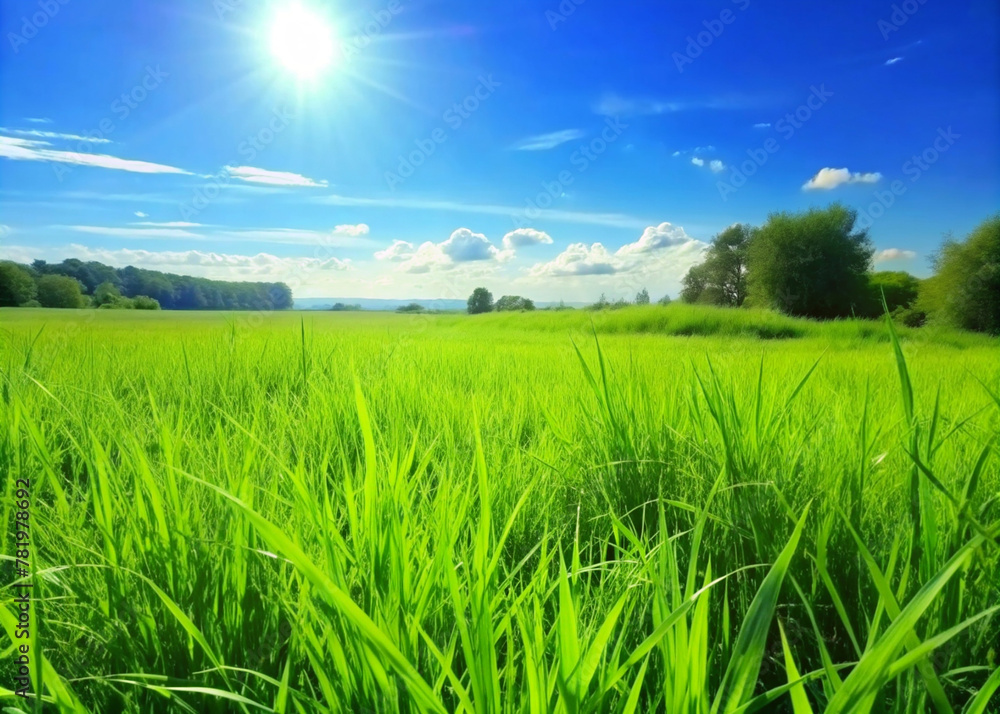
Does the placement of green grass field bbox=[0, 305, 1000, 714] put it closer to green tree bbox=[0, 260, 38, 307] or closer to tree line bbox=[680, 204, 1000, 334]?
green tree bbox=[0, 260, 38, 307]

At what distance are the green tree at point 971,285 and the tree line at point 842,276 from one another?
0.02 metres

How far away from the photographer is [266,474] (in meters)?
1.16

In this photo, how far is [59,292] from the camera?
680 cm

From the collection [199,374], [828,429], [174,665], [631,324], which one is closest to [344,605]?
[174,665]

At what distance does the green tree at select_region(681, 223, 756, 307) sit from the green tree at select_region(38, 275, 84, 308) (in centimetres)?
1788

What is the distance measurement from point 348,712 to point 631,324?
12274 millimetres

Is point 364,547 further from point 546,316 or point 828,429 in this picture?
point 546,316

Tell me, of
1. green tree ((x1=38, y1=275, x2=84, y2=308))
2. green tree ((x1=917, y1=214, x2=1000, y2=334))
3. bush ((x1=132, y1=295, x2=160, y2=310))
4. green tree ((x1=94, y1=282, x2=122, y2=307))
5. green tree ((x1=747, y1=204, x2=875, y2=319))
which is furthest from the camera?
green tree ((x1=747, y1=204, x2=875, y2=319))

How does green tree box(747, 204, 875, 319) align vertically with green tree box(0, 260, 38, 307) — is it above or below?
above

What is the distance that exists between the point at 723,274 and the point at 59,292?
19.6 meters

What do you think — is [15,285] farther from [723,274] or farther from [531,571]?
[723,274]

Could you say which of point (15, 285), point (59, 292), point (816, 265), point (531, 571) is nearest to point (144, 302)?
point (59, 292)

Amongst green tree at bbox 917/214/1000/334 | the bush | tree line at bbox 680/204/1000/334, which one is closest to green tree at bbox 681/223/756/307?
tree line at bbox 680/204/1000/334

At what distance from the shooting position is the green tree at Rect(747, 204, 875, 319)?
15.6 meters
